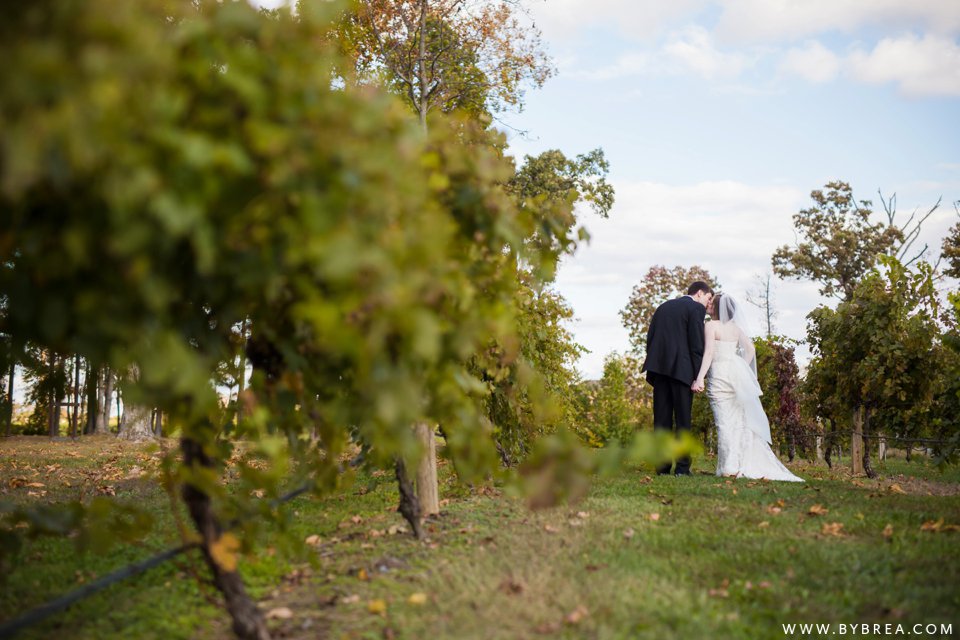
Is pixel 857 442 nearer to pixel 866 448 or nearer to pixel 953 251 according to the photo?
pixel 866 448

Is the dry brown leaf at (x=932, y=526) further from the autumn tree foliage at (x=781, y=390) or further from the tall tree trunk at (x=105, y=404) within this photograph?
the tall tree trunk at (x=105, y=404)

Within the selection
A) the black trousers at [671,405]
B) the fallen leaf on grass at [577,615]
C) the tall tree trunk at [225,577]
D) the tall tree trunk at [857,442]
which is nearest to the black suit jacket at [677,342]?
the black trousers at [671,405]

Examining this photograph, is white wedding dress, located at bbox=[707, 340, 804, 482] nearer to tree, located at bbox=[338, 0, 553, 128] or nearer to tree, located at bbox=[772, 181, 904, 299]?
tree, located at bbox=[338, 0, 553, 128]

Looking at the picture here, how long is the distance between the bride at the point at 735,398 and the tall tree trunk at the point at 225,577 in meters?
7.02

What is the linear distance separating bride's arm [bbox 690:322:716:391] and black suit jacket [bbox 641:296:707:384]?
0.24 feet

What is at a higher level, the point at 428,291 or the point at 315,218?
the point at 315,218

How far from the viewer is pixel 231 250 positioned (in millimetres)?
2131

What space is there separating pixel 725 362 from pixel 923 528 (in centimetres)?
455

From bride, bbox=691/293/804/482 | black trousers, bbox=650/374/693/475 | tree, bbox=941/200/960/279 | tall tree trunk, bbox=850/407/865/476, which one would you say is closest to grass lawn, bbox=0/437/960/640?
black trousers, bbox=650/374/693/475

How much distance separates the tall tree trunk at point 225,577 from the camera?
3080 mm

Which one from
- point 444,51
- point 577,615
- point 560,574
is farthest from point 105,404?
point 577,615

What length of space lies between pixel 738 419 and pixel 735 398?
27 centimetres

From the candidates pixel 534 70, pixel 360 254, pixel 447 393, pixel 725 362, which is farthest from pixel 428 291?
pixel 534 70

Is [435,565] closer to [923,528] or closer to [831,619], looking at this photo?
[831,619]
